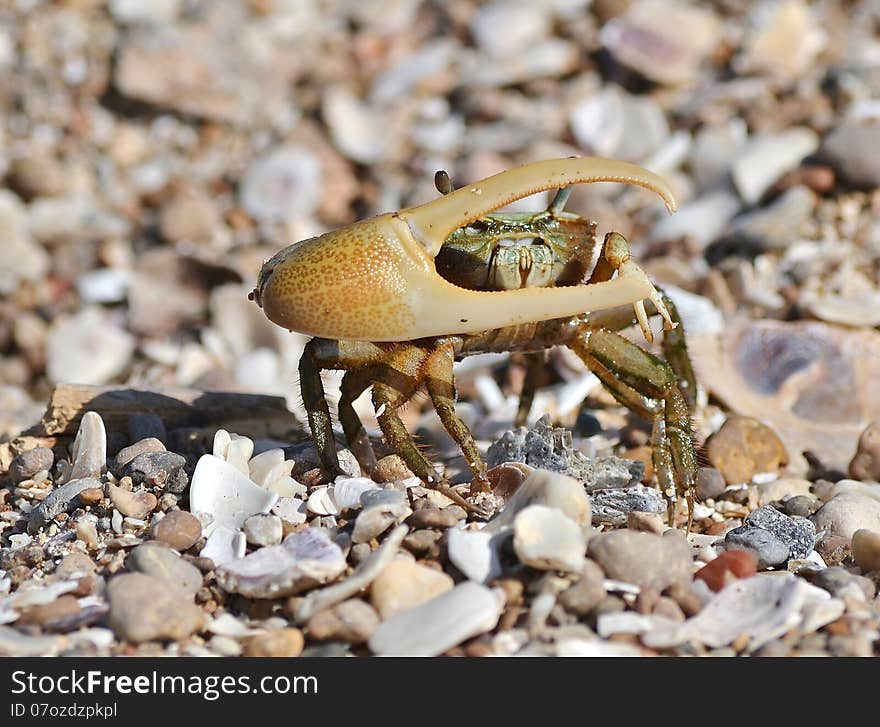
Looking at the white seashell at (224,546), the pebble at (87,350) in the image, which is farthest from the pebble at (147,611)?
the pebble at (87,350)

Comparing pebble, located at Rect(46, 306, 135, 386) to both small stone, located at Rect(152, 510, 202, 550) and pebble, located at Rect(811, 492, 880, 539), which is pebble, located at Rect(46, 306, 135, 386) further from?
pebble, located at Rect(811, 492, 880, 539)

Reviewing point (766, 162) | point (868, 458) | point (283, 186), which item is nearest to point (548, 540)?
point (868, 458)

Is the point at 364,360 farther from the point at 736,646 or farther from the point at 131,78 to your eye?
the point at 131,78

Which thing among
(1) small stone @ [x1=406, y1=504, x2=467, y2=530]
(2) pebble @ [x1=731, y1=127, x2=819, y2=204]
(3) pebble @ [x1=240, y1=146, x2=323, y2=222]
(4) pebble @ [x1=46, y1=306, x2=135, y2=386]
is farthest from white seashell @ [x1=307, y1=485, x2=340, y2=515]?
(3) pebble @ [x1=240, y1=146, x2=323, y2=222]

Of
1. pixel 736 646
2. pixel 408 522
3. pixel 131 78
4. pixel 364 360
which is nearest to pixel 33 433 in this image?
pixel 364 360

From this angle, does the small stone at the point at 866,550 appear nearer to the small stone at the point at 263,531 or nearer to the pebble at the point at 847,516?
the pebble at the point at 847,516
